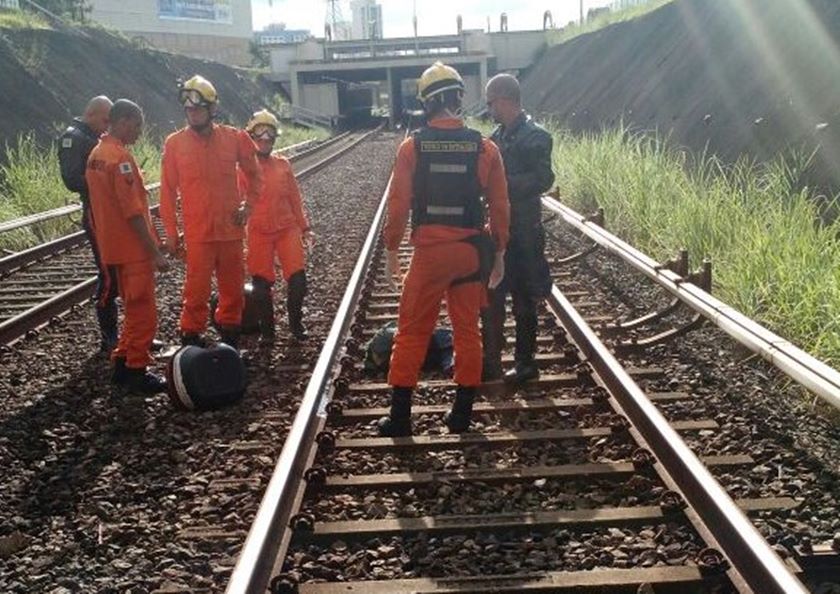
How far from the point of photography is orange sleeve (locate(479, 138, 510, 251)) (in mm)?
4746

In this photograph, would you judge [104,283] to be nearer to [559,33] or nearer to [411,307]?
[411,307]

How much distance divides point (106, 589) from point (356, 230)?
9.27m

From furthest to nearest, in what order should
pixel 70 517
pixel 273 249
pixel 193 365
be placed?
pixel 273 249, pixel 193 365, pixel 70 517

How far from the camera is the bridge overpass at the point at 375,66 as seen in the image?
58156 mm

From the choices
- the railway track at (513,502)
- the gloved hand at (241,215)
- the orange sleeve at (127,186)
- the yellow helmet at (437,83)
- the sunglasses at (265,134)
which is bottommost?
the railway track at (513,502)

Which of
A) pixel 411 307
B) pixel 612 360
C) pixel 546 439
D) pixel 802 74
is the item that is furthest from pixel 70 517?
pixel 802 74

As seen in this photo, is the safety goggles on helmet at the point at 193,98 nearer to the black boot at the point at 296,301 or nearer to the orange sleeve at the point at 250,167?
the orange sleeve at the point at 250,167

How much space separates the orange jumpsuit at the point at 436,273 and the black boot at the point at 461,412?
2.9 inches

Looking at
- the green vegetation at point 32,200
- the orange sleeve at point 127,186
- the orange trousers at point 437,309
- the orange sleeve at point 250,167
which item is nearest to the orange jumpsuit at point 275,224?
the orange sleeve at point 250,167

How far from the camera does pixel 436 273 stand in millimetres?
4746

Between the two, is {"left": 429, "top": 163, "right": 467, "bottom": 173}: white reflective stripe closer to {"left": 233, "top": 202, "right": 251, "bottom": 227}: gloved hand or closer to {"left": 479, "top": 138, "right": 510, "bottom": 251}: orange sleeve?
{"left": 479, "top": 138, "right": 510, "bottom": 251}: orange sleeve

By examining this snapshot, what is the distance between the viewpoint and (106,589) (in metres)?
3.39

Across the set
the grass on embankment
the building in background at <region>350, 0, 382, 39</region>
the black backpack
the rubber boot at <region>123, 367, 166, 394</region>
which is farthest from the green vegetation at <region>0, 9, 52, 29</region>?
the building in background at <region>350, 0, 382, 39</region>

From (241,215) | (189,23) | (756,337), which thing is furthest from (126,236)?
(189,23)
